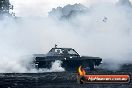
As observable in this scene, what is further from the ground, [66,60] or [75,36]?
[75,36]

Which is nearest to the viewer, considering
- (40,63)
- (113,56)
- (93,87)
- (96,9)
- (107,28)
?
(93,87)

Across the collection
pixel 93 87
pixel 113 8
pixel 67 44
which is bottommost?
pixel 93 87

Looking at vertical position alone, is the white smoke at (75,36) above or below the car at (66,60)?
above

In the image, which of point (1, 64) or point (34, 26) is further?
point (34, 26)

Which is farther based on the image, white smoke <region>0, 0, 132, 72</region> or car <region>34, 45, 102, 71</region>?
white smoke <region>0, 0, 132, 72</region>

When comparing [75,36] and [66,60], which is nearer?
[66,60]

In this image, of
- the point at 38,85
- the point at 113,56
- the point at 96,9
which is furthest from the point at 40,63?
the point at 96,9

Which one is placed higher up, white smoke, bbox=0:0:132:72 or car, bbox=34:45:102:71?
white smoke, bbox=0:0:132:72

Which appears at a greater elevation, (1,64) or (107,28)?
(107,28)

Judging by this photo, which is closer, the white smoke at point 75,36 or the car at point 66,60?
the car at point 66,60

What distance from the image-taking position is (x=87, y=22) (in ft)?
149

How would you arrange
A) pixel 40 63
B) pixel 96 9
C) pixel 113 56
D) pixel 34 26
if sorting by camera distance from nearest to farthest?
pixel 40 63 → pixel 113 56 → pixel 34 26 → pixel 96 9

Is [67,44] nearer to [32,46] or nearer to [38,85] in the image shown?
[32,46]

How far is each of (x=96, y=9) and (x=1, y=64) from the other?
27.5 meters
